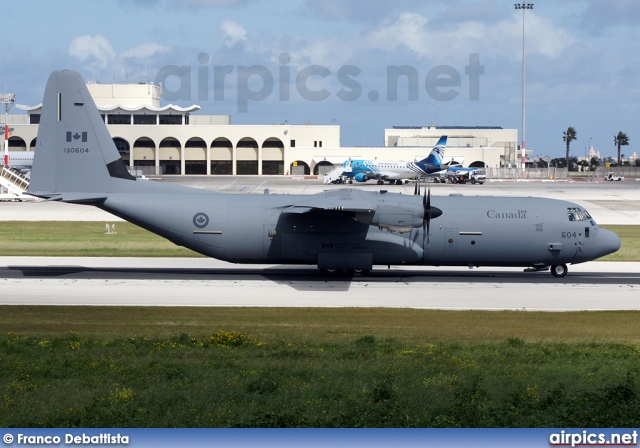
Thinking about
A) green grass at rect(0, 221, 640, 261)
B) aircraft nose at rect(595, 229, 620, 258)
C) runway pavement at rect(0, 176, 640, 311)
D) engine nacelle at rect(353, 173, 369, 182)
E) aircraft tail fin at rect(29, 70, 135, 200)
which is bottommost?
runway pavement at rect(0, 176, 640, 311)

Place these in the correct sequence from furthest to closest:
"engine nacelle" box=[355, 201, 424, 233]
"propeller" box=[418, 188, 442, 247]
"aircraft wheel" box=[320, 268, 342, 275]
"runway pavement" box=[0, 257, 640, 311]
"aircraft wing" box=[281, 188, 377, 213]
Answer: "aircraft wheel" box=[320, 268, 342, 275], "propeller" box=[418, 188, 442, 247], "engine nacelle" box=[355, 201, 424, 233], "aircraft wing" box=[281, 188, 377, 213], "runway pavement" box=[0, 257, 640, 311]

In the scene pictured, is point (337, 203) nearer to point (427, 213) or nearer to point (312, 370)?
point (427, 213)

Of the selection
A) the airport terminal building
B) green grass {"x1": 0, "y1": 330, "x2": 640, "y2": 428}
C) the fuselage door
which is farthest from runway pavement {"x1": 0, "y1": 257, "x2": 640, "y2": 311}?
the airport terminal building

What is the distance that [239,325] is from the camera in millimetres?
23375

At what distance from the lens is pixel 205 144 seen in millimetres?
143375

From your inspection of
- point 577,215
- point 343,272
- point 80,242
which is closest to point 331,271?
point 343,272

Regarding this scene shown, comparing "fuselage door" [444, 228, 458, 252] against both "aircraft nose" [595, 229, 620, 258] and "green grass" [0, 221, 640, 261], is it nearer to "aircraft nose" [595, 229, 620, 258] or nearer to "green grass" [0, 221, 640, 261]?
"aircraft nose" [595, 229, 620, 258]

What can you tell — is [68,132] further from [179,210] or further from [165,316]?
[165,316]

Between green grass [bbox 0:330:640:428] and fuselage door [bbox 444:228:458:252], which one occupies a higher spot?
fuselage door [bbox 444:228:458:252]

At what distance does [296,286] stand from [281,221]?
2.99 meters

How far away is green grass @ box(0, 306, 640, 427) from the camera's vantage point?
42.4 feet

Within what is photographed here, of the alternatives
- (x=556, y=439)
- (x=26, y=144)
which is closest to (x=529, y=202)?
(x=556, y=439)

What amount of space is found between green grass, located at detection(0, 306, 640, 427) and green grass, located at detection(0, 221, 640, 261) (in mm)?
17192

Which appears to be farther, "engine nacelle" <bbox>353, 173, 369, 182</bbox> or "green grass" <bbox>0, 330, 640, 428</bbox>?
"engine nacelle" <bbox>353, 173, 369, 182</bbox>
